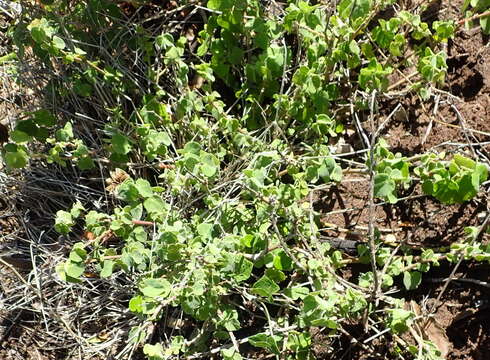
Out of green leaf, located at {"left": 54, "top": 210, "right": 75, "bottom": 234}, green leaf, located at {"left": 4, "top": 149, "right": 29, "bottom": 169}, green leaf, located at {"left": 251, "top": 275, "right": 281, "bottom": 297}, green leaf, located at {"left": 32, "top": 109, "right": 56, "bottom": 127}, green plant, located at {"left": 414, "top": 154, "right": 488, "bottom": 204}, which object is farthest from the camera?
green leaf, located at {"left": 32, "top": 109, "right": 56, "bottom": 127}

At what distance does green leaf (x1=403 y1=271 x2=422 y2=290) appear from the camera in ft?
6.30

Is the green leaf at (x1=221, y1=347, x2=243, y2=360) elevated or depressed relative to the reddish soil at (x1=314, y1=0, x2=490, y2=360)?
depressed

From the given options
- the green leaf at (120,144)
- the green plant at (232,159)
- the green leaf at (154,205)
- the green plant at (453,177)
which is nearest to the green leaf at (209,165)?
the green plant at (232,159)

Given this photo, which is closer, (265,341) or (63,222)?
(265,341)

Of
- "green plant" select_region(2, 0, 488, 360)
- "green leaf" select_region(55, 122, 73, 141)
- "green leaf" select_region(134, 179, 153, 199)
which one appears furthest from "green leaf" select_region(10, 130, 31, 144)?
"green leaf" select_region(134, 179, 153, 199)

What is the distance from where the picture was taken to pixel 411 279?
75.9 inches

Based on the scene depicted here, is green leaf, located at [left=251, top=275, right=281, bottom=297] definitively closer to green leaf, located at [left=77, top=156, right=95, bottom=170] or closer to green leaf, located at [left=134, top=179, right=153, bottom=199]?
green leaf, located at [left=134, top=179, right=153, bottom=199]

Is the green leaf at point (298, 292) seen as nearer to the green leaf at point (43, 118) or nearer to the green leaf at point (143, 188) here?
the green leaf at point (143, 188)

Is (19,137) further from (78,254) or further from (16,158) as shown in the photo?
(78,254)

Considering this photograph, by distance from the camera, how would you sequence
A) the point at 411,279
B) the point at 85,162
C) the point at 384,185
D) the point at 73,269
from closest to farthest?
the point at 384,185 → the point at 73,269 → the point at 411,279 → the point at 85,162

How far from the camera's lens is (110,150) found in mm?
2086

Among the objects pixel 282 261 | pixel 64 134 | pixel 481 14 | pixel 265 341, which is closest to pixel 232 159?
pixel 282 261

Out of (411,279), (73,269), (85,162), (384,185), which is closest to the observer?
(384,185)

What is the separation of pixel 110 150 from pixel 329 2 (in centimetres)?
89
